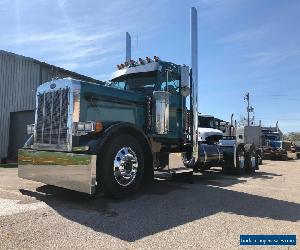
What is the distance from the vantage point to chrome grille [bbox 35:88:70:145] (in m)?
7.86

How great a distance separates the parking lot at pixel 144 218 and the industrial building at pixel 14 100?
1030 cm

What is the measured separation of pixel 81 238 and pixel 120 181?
103 inches

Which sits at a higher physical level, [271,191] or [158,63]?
[158,63]

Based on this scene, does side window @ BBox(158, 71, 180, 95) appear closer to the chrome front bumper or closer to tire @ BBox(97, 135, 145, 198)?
tire @ BBox(97, 135, 145, 198)

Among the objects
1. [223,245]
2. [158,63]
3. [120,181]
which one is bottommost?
[223,245]

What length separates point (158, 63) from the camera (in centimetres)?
974

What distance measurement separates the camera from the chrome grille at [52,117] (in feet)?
25.8

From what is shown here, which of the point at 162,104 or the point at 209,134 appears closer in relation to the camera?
the point at 162,104

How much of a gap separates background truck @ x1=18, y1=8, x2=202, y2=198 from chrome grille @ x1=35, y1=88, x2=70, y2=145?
0.02 meters

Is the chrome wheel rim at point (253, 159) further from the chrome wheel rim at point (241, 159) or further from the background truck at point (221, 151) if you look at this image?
the chrome wheel rim at point (241, 159)

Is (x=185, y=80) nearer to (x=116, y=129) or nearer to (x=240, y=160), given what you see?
(x=116, y=129)

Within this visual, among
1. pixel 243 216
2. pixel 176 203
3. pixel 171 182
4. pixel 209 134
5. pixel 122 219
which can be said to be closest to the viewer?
pixel 122 219

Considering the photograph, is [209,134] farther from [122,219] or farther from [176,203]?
[122,219]

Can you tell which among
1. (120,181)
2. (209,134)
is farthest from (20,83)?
(120,181)
